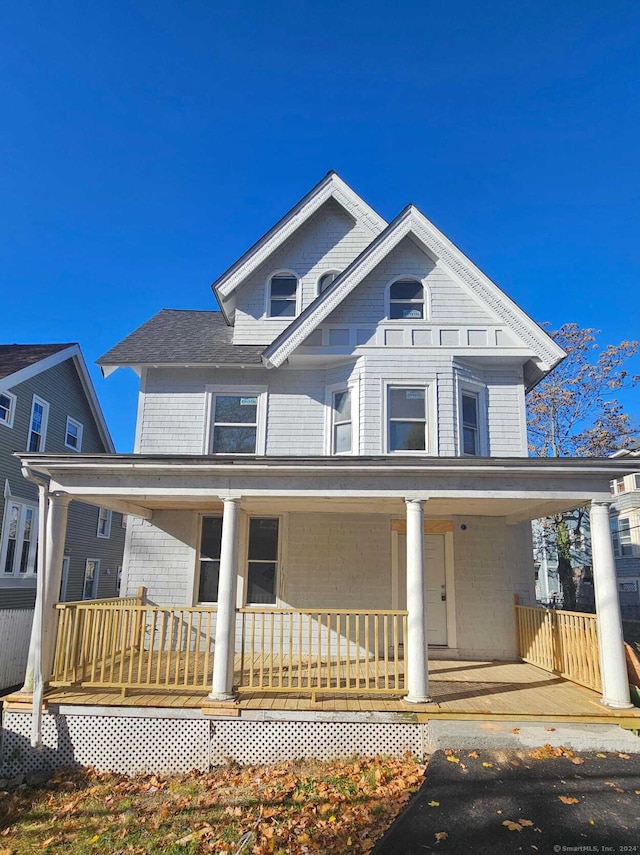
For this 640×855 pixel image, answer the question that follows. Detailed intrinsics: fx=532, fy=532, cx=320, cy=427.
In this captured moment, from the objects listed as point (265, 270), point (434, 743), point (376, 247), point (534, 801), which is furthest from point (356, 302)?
point (534, 801)

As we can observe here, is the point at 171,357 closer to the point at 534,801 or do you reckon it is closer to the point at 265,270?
the point at 265,270

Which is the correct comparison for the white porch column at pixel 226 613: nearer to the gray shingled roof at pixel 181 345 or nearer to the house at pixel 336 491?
the house at pixel 336 491

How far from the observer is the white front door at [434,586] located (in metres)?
10.3

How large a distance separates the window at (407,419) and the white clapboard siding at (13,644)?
318 inches

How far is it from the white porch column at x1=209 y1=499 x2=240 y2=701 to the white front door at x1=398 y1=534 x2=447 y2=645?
4.11m

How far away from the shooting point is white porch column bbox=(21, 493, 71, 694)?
7.21 m

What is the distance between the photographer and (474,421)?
10.6 metres

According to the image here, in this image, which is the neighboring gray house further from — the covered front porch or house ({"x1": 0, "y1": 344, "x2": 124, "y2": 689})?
house ({"x1": 0, "y1": 344, "x2": 124, "y2": 689})

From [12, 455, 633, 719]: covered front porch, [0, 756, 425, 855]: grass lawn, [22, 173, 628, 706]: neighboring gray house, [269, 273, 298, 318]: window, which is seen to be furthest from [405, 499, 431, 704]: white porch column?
[269, 273, 298, 318]: window

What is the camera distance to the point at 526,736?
21.2 ft

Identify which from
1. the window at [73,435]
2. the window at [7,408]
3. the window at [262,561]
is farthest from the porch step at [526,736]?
the window at [73,435]

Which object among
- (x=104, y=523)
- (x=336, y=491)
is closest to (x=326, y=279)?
(x=336, y=491)

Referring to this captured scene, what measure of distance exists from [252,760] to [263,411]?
6265mm

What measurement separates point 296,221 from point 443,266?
343cm
